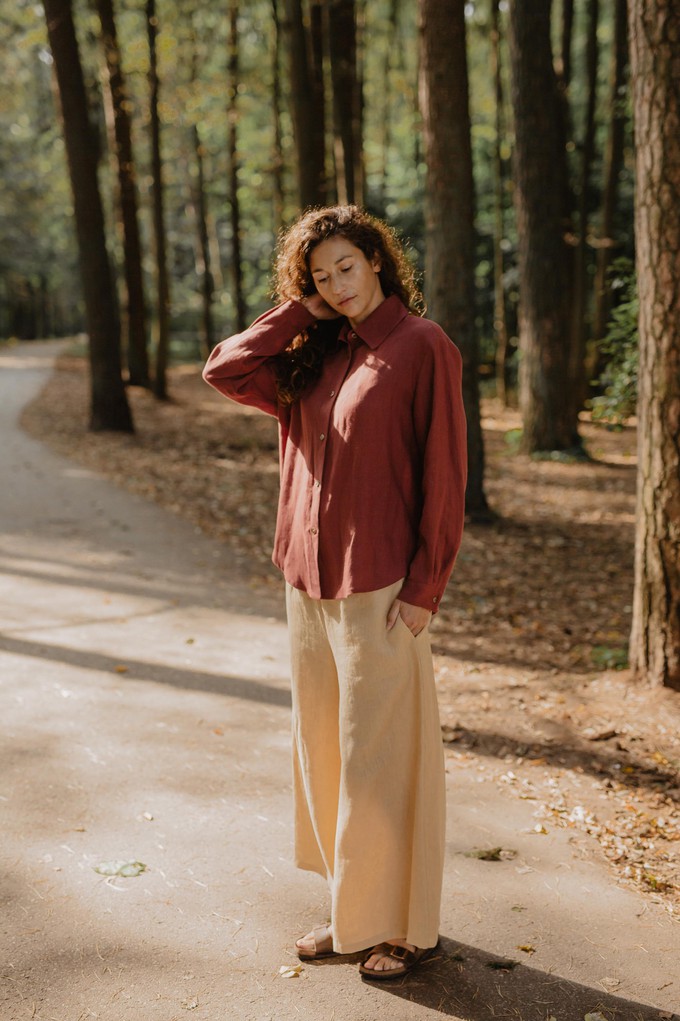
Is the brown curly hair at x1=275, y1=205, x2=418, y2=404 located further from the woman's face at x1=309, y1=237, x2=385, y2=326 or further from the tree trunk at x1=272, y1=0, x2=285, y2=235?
the tree trunk at x1=272, y1=0, x2=285, y2=235

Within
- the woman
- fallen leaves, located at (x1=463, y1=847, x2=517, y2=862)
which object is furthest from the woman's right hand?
Answer: fallen leaves, located at (x1=463, y1=847, x2=517, y2=862)

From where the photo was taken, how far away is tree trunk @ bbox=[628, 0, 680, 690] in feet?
15.3

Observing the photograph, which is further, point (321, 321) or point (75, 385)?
point (75, 385)

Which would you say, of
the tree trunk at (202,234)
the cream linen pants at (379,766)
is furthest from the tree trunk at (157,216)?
the cream linen pants at (379,766)

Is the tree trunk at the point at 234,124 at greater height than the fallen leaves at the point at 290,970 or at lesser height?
greater

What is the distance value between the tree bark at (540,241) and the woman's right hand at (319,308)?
34.0 feet

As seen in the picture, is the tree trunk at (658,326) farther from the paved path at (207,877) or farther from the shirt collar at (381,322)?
the shirt collar at (381,322)

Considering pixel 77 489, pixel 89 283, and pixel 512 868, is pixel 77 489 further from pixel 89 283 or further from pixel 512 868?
pixel 512 868

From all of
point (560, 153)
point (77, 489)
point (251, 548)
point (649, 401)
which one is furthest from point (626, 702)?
point (560, 153)

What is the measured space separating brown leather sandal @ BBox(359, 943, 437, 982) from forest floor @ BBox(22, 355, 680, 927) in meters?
0.85

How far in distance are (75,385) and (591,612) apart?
60.7 feet

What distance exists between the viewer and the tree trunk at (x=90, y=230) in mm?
13172

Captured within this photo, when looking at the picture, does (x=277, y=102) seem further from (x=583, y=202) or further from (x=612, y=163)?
(x=612, y=163)

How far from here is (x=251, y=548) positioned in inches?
353
